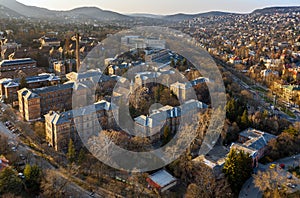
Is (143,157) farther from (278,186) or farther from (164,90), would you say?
(164,90)

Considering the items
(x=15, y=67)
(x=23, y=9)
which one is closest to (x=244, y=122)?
(x=15, y=67)

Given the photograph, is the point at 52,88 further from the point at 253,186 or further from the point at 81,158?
the point at 253,186

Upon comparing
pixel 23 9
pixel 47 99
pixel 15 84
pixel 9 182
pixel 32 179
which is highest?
pixel 23 9

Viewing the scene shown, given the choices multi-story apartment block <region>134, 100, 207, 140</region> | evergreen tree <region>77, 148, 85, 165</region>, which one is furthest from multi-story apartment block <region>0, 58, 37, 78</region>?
evergreen tree <region>77, 148, 85, 165</region>

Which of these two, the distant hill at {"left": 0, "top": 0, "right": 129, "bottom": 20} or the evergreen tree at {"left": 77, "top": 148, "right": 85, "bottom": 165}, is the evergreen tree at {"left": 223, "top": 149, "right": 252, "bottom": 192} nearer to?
the evergreen tree at {"left": 77, "top": 148, "right": 85, "bottom": 165}

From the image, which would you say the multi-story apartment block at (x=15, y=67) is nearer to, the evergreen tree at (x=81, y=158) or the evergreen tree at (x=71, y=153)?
the evergreen tree at (x=71, y=153)

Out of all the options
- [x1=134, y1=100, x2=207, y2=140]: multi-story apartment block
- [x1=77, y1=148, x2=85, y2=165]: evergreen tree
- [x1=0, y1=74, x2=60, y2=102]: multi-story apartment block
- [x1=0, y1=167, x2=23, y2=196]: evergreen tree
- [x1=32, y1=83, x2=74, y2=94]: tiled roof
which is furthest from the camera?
[x1=0, y1=74, x2=60, y2=102]: multi-story apartment block

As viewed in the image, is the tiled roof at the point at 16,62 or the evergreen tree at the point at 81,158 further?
the tiled roof at the point at 16,62

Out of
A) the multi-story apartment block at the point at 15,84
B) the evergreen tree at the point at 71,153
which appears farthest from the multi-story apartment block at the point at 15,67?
the evergreen tree at the point at 71,153
